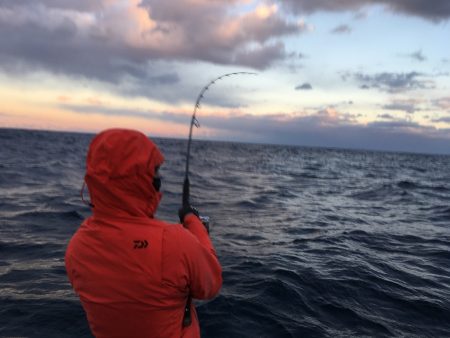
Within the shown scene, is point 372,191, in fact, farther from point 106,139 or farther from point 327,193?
point 106,139

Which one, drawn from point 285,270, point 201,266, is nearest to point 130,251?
point 201,266

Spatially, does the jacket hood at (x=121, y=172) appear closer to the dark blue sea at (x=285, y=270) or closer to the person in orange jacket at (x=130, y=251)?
the person in orange jacket at (x=130, y=251)

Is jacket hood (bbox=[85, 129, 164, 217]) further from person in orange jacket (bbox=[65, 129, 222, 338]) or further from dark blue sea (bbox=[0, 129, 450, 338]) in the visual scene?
dark blue sea (bbox=[0, 129, 450, 338])

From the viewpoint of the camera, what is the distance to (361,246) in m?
10.1

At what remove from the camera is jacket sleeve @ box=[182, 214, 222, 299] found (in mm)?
2336

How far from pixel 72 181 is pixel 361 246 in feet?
48.3

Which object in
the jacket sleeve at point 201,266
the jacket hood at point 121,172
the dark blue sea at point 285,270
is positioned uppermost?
the jacket hood at point 121,172

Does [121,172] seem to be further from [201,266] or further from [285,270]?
[285,270]

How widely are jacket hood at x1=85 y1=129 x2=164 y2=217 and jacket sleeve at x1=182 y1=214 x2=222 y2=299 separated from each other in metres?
0.33

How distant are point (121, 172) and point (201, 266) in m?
0.72

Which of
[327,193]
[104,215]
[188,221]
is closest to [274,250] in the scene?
[188,221]

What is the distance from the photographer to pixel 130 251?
2.27m

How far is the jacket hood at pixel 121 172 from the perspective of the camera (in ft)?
7.39

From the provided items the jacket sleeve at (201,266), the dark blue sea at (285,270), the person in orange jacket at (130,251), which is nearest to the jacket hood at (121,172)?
the person in orange jacket at (130,251)
